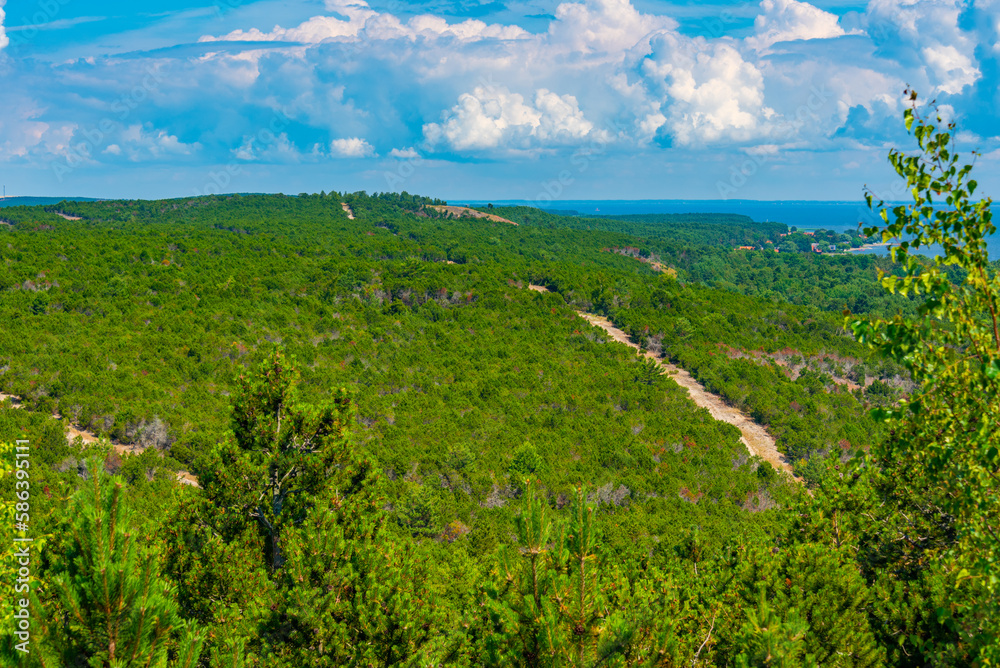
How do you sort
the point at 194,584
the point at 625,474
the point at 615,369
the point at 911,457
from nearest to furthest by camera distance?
1. the point at 911,457
2. the point at 194,584
3. the point at 625,474
4. the point at 615,369

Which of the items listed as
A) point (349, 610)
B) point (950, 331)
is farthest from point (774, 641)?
point (349, 610)

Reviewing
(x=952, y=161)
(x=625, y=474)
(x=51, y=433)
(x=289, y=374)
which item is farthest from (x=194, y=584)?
(x=625, y=474)

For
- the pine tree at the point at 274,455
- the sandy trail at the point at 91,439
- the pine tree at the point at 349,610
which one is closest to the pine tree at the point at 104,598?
the pine tree at the point at 349,610

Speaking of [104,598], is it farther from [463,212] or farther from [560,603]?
[463,212]

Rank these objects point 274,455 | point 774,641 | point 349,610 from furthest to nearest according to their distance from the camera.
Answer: point 274,455
point 349,610
point 774,641

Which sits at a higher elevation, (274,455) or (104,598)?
(104,598)

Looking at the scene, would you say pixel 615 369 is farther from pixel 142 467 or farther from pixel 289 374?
pixel 289 374
